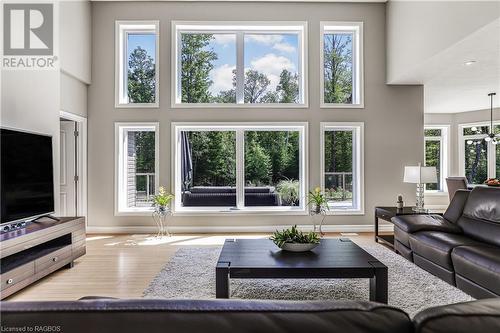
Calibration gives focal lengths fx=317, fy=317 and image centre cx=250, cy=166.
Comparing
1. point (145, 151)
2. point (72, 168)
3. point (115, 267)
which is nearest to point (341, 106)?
point (145, 151)

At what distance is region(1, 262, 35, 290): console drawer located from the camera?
2767 mm

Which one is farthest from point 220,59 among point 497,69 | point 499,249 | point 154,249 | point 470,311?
point 470,311

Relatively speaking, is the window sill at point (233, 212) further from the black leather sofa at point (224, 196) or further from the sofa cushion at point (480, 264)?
the sofa cushion at point (480, 264)

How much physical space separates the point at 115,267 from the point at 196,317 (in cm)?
366

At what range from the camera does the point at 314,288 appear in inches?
122

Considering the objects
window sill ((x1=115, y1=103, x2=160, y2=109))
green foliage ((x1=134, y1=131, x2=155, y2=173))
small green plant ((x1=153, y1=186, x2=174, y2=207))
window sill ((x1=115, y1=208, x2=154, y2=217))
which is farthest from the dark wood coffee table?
window sill ((x1=115, y1=103, x2=160, y2=109))

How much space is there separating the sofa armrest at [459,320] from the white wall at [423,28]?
3.67 m

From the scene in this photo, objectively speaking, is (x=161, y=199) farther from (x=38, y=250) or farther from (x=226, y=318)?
(x=226, y=318)

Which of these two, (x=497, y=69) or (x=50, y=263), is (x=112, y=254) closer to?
(x=50, y=263)

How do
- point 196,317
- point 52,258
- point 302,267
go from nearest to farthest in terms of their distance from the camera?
point 196,317, point 302,267, point 52,258

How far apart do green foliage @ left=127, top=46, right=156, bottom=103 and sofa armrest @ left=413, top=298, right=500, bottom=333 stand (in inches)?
229

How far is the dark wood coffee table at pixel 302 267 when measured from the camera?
2496 mm

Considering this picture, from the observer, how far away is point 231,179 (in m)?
5.93

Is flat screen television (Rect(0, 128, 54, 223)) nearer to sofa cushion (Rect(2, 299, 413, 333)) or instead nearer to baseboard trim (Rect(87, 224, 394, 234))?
baseboard trim (Rect(87, 224, 394, 234))
